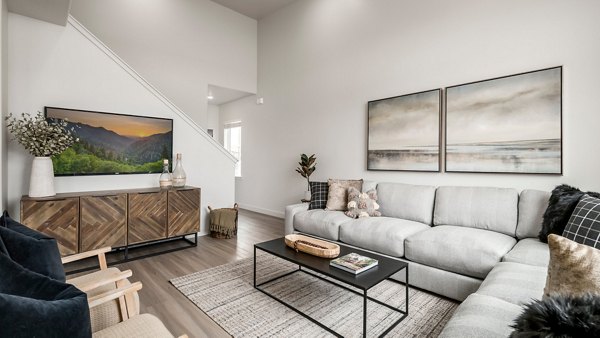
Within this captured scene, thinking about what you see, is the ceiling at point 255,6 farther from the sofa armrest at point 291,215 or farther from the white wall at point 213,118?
the sofa armrest at point 291,215

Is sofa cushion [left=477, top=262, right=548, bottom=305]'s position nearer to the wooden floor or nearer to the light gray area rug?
the light gray area rug

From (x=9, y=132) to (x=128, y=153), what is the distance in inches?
42.6

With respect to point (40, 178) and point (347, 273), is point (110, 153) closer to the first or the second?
point (40, 178)

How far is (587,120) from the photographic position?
265cm

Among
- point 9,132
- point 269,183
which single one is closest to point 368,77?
point 269,183

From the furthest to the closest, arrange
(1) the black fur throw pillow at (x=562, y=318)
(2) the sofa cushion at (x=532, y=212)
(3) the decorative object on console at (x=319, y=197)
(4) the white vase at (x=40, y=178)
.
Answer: (3) the decorative object on console at (x=319, y=197) < (4) the white vase at (x=40, y=178) < (2) the sofa cushion at (x=532, y=212) < (1) the black fur throw pillow at (x=562, y=318)

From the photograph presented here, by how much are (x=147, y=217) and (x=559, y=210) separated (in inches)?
160

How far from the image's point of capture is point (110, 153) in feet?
11.5

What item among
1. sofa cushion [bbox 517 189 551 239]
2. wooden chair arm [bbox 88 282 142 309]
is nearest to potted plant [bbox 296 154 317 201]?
sofa cushion [bbox 517 189 551 239]

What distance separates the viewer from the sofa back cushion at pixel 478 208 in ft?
9.01

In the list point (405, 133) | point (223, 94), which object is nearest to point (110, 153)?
point (223, 94)

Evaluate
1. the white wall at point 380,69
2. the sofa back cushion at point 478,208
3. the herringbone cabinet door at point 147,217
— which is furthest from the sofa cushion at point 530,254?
the herringbone cabinet door at point 147,217

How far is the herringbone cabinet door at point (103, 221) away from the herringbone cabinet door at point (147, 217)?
0.08 metres

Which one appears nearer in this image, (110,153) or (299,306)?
(299,306)
